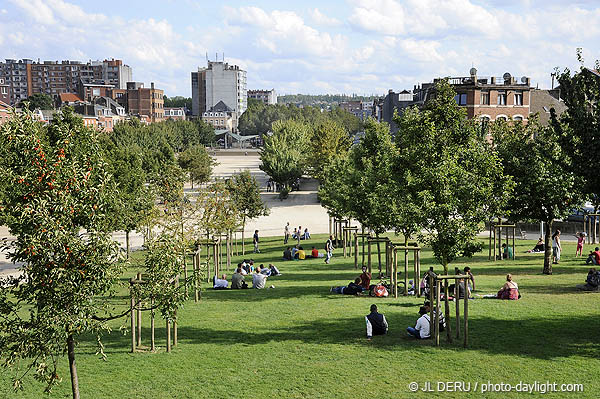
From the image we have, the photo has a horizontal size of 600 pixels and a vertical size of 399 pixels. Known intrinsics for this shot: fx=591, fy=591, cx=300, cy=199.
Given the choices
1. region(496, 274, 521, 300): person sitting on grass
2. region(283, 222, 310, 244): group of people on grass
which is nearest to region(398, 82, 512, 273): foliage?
region(496, 274, 521, 300): person sitting on grass

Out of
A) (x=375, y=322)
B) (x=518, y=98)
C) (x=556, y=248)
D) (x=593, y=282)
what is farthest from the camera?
(x=518, y=98)

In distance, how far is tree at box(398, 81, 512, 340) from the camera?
17.4m

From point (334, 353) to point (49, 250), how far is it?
8256 millimetres

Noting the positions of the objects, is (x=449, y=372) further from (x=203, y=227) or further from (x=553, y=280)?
(x=203, y=227)

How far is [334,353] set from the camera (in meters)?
16.2

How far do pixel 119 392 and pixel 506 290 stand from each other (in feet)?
45.5

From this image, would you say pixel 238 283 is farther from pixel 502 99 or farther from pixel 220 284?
pixel 502 99

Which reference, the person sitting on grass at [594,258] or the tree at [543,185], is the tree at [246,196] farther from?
the person sitting on grass at [594,258]

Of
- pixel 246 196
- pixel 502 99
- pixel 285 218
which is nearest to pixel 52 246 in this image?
pixel 246 196

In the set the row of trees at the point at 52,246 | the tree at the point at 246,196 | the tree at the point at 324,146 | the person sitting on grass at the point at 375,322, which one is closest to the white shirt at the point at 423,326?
the person sitting on grass at the point at 375,322

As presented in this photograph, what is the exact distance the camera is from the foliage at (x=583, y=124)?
17.4 m

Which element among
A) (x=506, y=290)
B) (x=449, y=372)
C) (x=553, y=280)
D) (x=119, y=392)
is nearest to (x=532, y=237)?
(x=553, y=280)

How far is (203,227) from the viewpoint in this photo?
29703 mm

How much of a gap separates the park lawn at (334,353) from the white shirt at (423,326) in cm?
45
